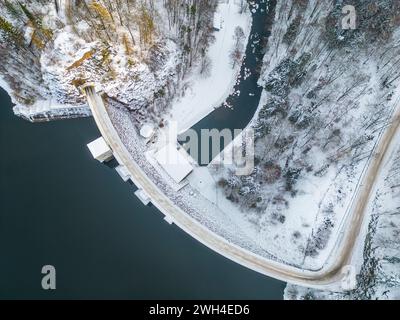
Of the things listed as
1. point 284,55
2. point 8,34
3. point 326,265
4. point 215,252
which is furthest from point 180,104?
point 326,265

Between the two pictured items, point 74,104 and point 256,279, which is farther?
point 74,104

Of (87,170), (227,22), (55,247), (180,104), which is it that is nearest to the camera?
(55,247)

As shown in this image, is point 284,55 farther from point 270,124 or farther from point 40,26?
point 40,26

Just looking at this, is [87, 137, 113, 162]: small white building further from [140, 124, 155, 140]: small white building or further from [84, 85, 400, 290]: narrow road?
[140, 124, 155, 140]: small white building

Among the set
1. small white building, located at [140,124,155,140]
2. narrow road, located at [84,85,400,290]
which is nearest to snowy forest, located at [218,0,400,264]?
narrow road, located at [84,85,400,290]

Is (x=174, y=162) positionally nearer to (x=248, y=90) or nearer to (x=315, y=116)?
(x=248, y=90)

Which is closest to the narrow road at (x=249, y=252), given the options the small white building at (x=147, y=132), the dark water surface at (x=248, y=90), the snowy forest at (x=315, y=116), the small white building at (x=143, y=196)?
the small white building at (x=143, y=196)

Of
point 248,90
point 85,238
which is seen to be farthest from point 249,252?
point 248,90
